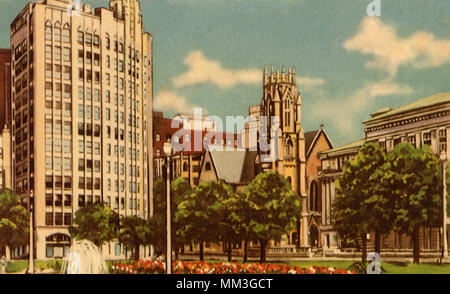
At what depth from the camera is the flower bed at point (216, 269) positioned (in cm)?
2352

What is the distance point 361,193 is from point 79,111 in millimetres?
11010

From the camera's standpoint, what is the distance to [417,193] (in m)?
24.0

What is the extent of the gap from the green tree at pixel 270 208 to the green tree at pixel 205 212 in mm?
836

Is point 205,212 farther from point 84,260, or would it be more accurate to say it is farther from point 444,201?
point 444,201

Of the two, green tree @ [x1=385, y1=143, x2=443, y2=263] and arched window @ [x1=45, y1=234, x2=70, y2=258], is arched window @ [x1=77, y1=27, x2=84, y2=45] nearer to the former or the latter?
arched window @ [x1=45, y1=234, x2=70, y2=258]

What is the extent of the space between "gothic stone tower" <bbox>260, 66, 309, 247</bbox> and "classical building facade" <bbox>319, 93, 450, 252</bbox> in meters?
0.81

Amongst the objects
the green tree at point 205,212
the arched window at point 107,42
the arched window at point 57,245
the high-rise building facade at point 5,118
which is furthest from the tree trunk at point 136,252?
the arched window at point 107,42

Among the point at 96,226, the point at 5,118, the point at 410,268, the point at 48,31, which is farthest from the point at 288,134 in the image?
the point at 5,118

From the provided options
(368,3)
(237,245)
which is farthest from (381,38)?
(237,245)

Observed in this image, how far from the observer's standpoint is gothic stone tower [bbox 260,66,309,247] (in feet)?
82.8

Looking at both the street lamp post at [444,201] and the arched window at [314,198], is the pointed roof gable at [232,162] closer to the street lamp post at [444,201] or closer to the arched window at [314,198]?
the arched window at [314,198]

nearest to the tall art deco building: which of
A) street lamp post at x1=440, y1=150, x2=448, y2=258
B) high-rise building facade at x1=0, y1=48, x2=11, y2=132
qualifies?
high-rise building facade at x1=0, y1=48, x2=11, y2=132

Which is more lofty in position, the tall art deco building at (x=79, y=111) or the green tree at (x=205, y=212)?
the tall art deco building at (x=79, y=111)
